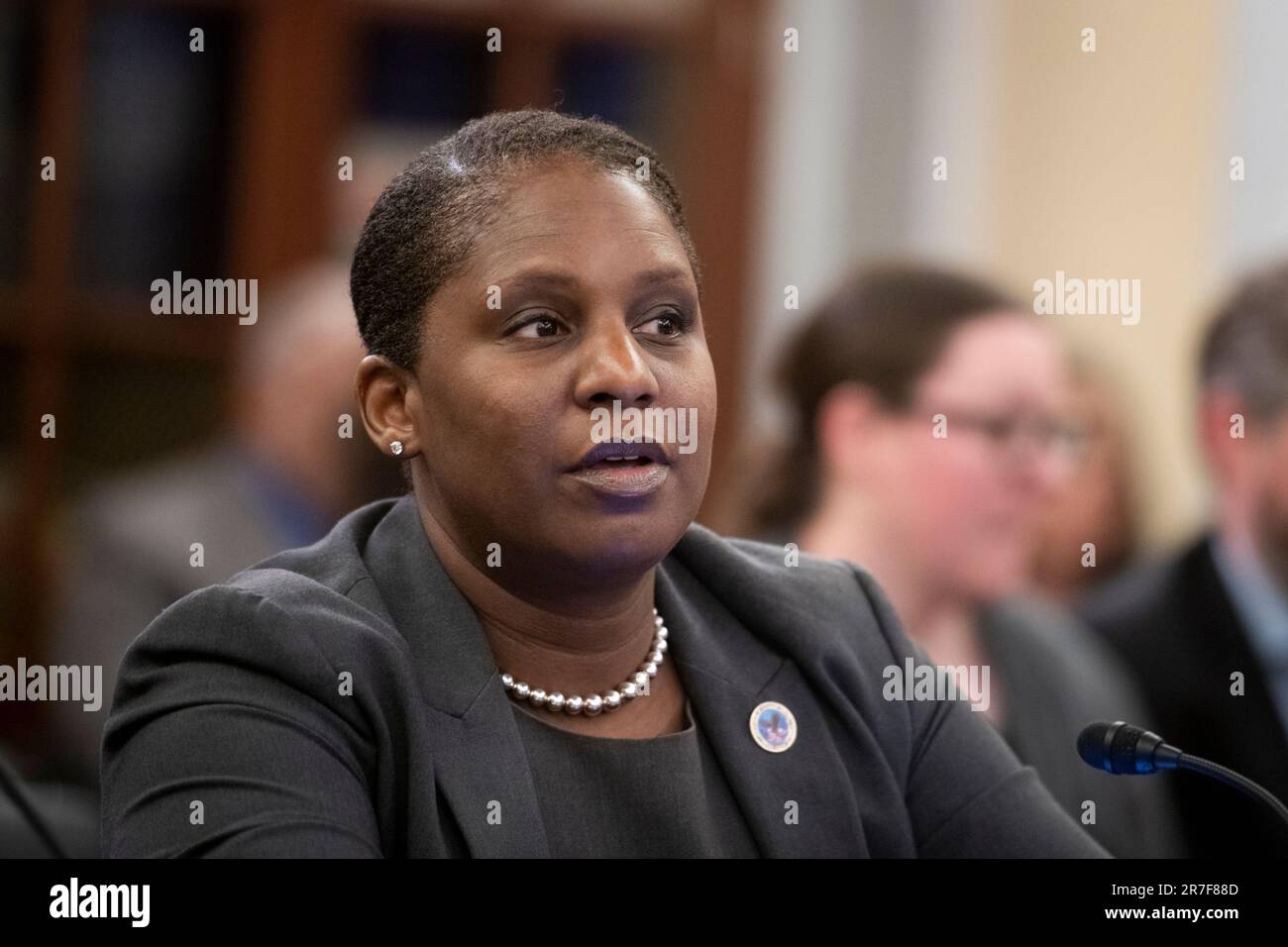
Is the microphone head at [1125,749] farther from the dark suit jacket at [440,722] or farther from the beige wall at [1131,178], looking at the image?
the beige wall at [1131,178]

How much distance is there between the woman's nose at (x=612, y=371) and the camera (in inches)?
39.0

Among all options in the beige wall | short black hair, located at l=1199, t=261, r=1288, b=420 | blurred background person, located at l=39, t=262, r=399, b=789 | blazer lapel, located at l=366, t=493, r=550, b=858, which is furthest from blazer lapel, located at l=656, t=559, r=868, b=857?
the beige wall

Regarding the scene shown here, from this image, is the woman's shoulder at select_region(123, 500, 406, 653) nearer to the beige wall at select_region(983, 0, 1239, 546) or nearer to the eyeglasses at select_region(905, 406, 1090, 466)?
the eyeglasses at select_region(905, 406, 1090, 466)

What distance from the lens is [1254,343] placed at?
2.36 metres

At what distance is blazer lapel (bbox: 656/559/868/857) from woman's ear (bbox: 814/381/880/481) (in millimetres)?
985

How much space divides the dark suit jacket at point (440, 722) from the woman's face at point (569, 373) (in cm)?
10

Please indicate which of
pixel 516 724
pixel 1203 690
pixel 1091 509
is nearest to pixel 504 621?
pixel 516 724

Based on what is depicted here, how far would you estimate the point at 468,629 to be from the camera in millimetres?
1075

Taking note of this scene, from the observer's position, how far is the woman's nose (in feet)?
3.25

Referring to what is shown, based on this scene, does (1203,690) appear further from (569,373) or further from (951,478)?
(569,373)

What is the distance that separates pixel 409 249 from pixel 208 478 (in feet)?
6.73

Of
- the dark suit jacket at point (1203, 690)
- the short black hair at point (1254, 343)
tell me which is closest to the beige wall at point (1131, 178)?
the short black hair at point (1254, 343)

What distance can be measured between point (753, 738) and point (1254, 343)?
148 cm

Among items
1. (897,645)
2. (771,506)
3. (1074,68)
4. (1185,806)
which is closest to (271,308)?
→ (771,506)
